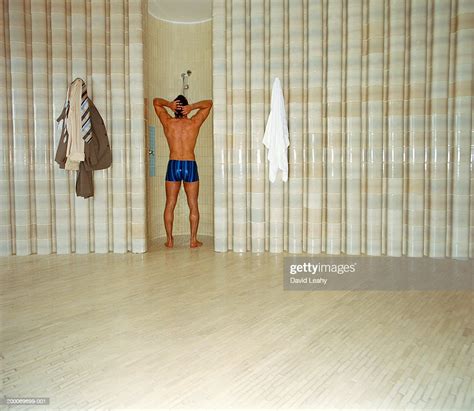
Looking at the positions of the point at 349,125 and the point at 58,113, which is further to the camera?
the point at 58,113

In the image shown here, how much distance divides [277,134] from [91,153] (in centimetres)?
202

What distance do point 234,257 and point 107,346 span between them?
2.39 metres

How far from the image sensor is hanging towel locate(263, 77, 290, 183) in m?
4.53

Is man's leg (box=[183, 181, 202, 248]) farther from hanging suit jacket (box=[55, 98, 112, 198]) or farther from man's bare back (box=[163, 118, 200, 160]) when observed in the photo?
hanging suit jacket (box=[55, 98, 112, 198])

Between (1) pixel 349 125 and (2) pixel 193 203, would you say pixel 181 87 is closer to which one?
(2) pixel 193 203

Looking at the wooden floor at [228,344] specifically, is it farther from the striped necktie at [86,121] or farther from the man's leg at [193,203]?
the striped necktie at [86,121]

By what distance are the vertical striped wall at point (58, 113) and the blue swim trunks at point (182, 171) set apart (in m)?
0.40

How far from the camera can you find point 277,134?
454cm

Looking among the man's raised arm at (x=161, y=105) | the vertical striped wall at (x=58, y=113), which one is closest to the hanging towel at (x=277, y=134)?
the man's raised arm at (x=161, y=105)

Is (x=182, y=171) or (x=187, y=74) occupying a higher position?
(x=187, y=74)

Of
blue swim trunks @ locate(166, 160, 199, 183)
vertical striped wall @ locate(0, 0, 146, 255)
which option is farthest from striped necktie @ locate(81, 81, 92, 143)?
blue swim trunks @ locate(166, 160, 199, 183)

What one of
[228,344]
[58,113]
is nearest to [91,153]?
[58,113]

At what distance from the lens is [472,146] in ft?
14.2

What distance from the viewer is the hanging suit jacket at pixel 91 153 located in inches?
175
